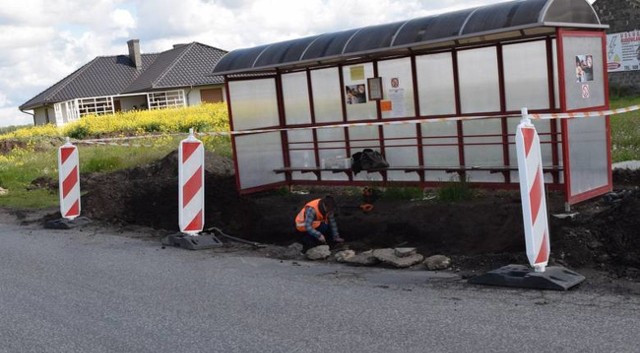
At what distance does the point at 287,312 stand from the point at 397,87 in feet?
22.3

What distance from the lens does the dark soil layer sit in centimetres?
816

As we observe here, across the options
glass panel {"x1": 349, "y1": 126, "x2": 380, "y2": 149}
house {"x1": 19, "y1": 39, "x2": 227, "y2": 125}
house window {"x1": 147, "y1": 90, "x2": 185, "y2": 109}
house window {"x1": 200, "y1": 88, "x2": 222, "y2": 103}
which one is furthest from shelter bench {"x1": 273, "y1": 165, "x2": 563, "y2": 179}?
house window {"x1": 147, "y1": 90, "x2": 185, "y2": 109}

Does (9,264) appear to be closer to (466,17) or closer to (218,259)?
(218,259)

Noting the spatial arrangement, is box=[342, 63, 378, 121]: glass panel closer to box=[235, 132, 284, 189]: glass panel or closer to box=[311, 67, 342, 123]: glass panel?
box=[311, 67, 342, 123]: glass panel

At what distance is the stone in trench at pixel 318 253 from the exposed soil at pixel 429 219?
2.46ft

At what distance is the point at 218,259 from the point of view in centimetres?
994

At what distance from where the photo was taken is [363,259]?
29.8ft

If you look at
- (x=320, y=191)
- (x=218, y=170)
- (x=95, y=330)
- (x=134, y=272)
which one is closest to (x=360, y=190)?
(x=320, y=191)

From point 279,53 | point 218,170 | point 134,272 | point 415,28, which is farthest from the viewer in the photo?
point 218,170

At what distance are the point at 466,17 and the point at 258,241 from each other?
172 inches

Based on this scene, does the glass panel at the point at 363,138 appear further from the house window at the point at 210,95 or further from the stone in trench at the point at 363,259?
the house window at the point at 210,95

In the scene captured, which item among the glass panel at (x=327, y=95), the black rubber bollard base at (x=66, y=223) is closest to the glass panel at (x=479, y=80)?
the glass panel at (x=327, y=95)

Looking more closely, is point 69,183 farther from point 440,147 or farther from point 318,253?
point 440,147

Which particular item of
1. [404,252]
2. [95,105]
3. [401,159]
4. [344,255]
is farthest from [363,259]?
[95,105]
